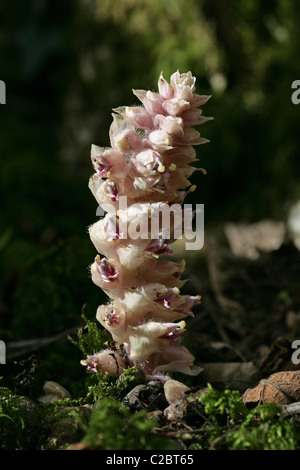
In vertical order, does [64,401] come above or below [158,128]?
below

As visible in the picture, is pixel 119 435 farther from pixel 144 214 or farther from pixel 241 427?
pixel 144 214

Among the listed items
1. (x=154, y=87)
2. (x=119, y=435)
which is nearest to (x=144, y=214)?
(x=119, y=435)

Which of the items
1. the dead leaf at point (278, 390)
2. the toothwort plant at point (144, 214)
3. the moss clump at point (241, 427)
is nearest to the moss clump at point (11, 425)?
the toothwort plant at point (144, 214)

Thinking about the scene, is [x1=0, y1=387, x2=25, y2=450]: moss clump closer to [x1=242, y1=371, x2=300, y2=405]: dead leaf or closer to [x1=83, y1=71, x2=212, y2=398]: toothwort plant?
[x1=83, y1=71, x2=212, y2=398]: toothwort plant

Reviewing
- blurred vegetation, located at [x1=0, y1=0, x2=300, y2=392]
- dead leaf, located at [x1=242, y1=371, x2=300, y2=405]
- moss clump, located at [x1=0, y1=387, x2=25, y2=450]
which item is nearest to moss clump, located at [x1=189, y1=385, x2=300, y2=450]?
dead leaf, located at [x1=242, y1=371, x2=300, y2=405]

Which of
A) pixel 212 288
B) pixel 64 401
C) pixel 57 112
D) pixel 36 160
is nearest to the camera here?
pixel 64 401
